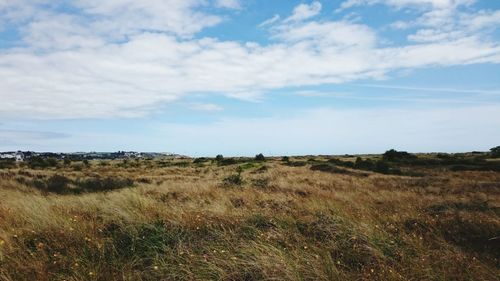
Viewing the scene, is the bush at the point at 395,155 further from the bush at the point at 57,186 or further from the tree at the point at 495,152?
the bush at the point at 57,186

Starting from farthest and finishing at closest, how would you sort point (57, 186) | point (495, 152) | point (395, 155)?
point (495, 152) → point (395, 155) → point (57, 186)

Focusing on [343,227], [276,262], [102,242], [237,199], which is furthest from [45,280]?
[237,199]

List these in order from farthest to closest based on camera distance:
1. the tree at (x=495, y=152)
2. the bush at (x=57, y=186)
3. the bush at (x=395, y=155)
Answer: the tree at (x=495, y=152) < the bush at (x=395, y=155) < the bush at (x=57, y=186)

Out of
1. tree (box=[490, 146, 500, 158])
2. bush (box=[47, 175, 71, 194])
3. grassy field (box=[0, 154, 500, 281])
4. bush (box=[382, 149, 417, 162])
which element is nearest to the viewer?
grassy field (box=[0, 154, 500, 281])

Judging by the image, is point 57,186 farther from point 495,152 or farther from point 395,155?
point 495,152

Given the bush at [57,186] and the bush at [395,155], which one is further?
the bush at [395,155]

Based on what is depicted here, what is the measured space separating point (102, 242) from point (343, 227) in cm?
362

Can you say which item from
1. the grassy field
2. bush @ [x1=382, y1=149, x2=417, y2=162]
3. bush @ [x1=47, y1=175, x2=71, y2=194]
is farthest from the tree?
the grassy field

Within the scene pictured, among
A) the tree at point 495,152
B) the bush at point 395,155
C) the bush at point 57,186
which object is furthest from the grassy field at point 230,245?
the tree at point 495,152

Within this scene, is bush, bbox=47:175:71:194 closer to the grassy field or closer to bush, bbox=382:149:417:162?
the grassy field

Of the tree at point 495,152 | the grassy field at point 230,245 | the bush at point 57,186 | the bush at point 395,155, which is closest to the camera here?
the grassy field at point 230,245

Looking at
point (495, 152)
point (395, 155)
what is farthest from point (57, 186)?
point (495, 152)

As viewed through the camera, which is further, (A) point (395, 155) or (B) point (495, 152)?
(B) point (495, 152)

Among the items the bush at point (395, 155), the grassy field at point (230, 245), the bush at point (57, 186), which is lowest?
the bush at point (57, 186)
